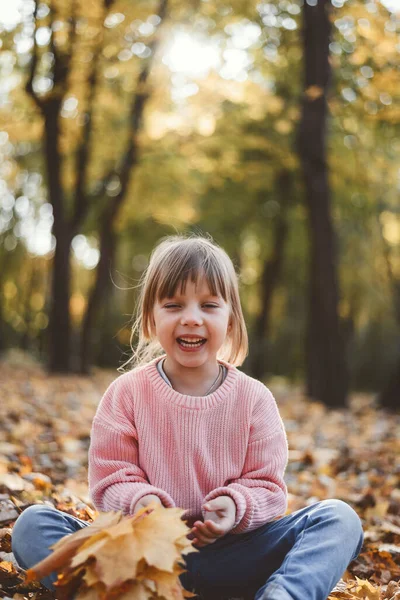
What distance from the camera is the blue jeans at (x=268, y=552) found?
1969 millimetres

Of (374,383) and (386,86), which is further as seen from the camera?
(374,383)

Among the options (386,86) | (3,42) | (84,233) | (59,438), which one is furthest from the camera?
(84,233)

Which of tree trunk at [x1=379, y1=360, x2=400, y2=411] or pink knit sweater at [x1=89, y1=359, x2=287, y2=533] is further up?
pink knit sweater at [x1=89, y1=359, x2=287, y2=533]

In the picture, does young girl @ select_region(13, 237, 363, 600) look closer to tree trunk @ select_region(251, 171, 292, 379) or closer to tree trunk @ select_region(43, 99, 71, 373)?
tree trunk @ select_region(43, 99, 71, 373)

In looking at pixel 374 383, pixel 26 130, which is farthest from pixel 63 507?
pixel 374 383

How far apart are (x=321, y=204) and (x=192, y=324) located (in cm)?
709

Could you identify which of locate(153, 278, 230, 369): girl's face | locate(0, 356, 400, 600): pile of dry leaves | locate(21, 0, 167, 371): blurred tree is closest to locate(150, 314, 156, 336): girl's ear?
locate(153, 278, 230, 369): girl's face

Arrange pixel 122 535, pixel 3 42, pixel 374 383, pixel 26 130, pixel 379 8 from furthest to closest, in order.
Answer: pixel 374 383
pixel 26 130
pixel 3 42
pixel 379 8
pixel 122 535

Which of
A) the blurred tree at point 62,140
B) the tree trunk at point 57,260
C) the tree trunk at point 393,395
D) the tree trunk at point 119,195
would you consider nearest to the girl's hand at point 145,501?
the tree trunk at point 393,395

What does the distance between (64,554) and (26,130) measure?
9519 millimetres

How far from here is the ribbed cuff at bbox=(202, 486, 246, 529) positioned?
210 cm

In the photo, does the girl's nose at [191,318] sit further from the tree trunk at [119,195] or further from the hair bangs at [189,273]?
the tree trunk at [119,195]

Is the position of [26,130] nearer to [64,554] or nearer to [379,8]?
[379,8]

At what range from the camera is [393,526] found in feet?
11.0
